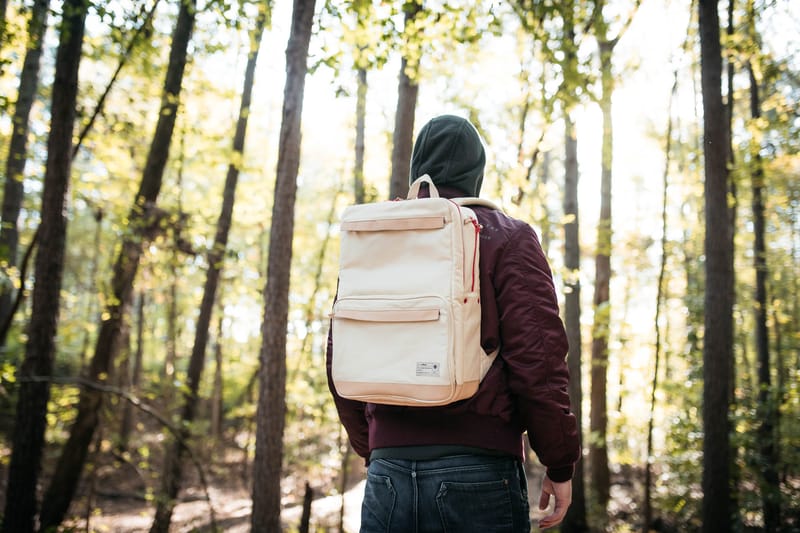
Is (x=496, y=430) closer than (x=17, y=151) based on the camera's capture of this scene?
Yes

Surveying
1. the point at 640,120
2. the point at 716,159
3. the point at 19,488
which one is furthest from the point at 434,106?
the point at 19,488

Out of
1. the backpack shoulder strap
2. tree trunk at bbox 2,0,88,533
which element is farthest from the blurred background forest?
the backpack shoulder strap

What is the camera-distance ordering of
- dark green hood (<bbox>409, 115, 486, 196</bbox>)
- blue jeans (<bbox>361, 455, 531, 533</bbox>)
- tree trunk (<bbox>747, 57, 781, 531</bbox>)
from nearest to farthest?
blue jeans (<bbox>361, 455, 531, 533</bbox>)
dark green hood (<bbox>409, 115, 486, 196</bbox>)
tree trunk (<bbox>747, 57, 781, 531</bbox>)

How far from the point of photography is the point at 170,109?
6660 millimetres

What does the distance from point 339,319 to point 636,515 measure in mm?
11129

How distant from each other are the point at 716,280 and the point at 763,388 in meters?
2.63

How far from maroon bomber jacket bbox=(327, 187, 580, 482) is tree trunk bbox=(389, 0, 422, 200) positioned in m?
3.08

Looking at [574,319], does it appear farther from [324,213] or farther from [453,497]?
[324,213]

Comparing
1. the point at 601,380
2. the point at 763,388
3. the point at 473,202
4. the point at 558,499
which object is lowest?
the point at 601,380

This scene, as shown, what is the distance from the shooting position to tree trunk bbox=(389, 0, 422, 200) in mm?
4719

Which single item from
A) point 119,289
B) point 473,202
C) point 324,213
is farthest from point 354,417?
point 324,213

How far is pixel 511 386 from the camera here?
1.61m

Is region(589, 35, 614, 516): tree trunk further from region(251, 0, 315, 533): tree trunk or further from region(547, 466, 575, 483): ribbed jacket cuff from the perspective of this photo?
region(547, 466, 575, 483): ribbed jacket cuff

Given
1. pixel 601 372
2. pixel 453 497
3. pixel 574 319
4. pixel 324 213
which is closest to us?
pixel 453 497
